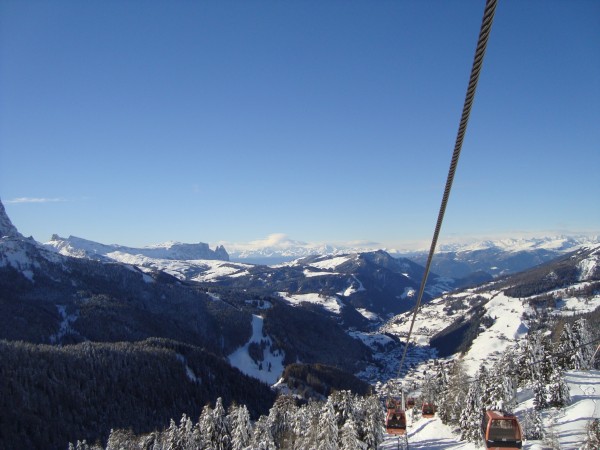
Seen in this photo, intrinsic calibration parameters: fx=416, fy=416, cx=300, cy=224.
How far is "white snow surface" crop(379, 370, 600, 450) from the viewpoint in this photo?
53862mm

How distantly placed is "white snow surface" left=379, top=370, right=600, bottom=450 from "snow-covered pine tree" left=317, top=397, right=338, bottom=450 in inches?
854

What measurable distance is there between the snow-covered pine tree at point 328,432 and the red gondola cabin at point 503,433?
30962mm

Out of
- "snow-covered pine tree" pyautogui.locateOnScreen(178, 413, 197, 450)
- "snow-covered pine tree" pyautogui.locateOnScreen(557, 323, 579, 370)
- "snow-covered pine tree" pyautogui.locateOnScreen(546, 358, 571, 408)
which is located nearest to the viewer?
"snow-covered pine tree" pyautogui.locateOnScreen(546, 358, 571, 408)

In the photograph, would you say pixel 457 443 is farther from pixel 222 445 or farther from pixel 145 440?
pixel 145 440

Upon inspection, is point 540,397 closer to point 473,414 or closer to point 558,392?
point 558,392

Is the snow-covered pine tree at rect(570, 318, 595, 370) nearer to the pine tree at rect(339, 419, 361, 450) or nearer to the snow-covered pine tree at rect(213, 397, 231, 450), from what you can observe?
the pine tree at rect(339, 419, 361, 450)

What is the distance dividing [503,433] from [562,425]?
1687 inches

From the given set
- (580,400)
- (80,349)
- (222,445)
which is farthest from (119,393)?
(580,400)

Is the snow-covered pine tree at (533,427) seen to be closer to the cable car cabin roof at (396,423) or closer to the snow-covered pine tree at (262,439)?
the cable car cabin roof at (396,423)

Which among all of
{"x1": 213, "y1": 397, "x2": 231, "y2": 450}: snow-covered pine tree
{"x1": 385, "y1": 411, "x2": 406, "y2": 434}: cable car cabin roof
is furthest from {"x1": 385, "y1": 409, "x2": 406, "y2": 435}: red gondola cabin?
{"x1": 213, "y1": 397, "x2": 231, "y2": 450}: snow-covered pine tree

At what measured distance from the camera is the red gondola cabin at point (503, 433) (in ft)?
87.5

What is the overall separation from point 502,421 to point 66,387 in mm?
163962

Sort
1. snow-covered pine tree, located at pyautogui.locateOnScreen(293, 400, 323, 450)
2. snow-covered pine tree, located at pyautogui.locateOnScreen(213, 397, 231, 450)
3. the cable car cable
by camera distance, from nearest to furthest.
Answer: the cable car cable
snow-covered pine tree, located at pyautogui.locateOnScreen(293, 400, 323, 450)
snow-covered pine tree, located at pyautogui.locateOnScreen(213, 397, 231, 450)

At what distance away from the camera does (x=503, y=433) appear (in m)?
26.7
